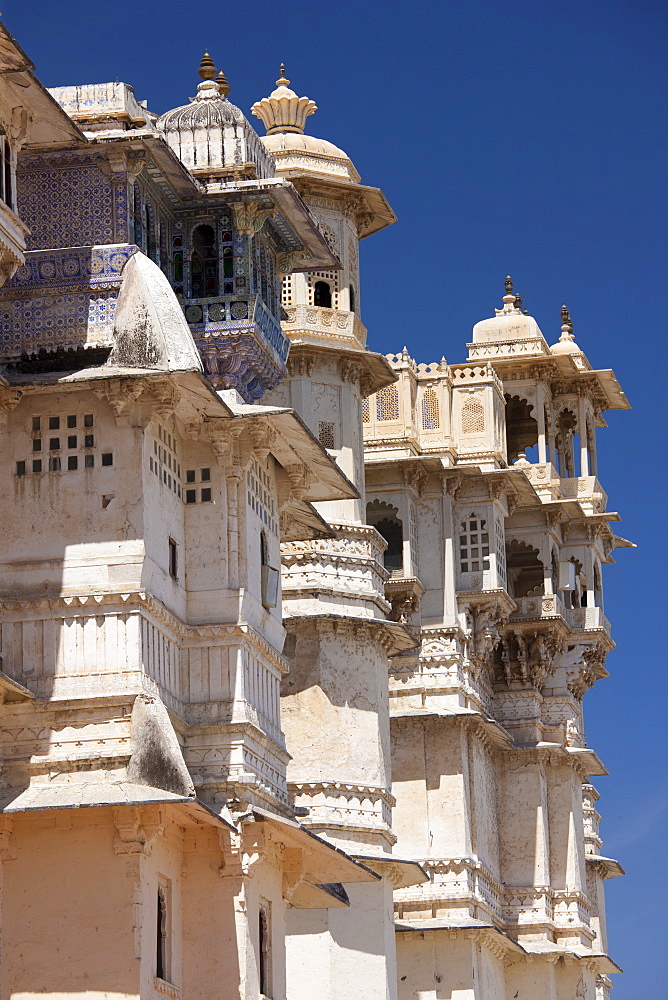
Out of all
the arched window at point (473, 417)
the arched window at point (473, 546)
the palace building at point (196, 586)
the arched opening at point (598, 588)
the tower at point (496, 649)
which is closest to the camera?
the palace building at point (196, 586)

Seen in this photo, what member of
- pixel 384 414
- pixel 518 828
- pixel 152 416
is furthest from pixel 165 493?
pixel 518 828

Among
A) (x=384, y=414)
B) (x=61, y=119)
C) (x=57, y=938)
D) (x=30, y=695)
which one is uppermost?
(x=384, y=414)

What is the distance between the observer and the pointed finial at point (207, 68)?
28.5 metres

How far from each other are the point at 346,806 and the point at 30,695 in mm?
9644

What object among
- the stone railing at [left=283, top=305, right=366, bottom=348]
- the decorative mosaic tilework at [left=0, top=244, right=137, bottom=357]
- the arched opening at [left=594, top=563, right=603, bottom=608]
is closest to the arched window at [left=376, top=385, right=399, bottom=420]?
the stone railing at [left=283, top=305, right=366, bottom=348]

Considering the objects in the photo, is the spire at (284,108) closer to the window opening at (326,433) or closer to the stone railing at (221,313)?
the window opening at (326,433)

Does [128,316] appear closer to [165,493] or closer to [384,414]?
[165,493]

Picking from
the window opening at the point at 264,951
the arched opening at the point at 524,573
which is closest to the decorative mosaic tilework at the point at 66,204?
the window opening at the point at 264,951

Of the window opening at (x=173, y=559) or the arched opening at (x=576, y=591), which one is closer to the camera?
the window opening at (x=173, y=559)

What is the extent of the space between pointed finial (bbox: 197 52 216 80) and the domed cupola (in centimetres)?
50

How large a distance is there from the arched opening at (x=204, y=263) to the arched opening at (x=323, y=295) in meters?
8.16

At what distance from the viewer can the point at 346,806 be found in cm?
3170

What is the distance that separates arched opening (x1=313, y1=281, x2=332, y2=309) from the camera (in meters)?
34.8

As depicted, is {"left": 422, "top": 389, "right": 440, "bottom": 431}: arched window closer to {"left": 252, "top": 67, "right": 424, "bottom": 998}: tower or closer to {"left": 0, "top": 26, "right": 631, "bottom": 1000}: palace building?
{"left": 0, "top": 26, "right": 631, "bottom": 1000}: palace building
